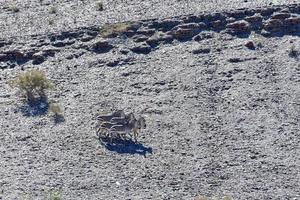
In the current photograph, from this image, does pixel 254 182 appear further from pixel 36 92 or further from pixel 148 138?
pixel 36 92

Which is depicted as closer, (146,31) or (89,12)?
(146,31)

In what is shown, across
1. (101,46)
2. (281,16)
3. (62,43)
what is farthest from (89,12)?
(281,16)

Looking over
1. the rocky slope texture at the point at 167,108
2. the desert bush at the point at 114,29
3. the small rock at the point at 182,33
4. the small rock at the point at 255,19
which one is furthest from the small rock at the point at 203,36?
the desert bush at the point at 114,29

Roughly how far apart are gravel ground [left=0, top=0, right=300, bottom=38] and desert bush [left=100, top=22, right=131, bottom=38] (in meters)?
0.46

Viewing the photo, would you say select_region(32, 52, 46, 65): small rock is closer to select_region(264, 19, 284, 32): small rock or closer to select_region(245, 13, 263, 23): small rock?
select_region(245, 13, 263, 23): small rock

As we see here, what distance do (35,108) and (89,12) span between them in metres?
6.78

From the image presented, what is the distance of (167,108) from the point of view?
93.2 ft

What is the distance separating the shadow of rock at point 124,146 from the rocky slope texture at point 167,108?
0.05 meters

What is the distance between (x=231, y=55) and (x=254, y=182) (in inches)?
288

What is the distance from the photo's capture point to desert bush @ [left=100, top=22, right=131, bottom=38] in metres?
33.0

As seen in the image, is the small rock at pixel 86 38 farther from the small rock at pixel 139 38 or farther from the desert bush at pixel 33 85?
the desert bush at pixel 33 85

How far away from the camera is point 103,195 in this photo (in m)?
24.2

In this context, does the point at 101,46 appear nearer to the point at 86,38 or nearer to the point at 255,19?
the point at 86,38

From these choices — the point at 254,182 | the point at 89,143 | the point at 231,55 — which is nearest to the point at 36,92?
the point at 89,143
